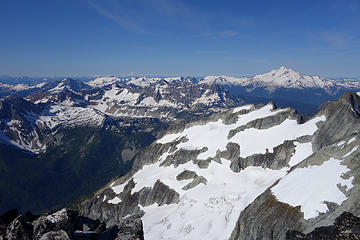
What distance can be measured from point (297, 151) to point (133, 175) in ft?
314

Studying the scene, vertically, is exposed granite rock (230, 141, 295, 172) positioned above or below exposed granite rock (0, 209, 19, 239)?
below

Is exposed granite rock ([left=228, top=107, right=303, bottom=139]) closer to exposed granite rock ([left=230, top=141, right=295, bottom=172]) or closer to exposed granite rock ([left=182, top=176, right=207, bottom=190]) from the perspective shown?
exposed granite rock ([left=230, top=141, right=295, bottom=172])

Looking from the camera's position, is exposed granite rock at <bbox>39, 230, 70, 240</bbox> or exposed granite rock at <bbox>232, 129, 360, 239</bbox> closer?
exposed granite rock at <bbox>39, 230, 70, 240</bbox>

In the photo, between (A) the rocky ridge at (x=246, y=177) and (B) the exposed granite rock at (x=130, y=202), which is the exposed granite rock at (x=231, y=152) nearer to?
(A) the rocky ridge at (x=246, y=177)

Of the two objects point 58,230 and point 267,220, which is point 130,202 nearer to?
point 267,220

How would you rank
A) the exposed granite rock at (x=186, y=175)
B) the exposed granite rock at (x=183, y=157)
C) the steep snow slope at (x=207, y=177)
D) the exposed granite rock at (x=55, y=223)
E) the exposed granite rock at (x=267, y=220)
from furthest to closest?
the exposed granite rock at (x=183, y=157) → the exposed granite rock at (x=186, y=175) → the steep snow slope at (x=207, y=177) → the exposed granite rock at (x=267, y=220) → the exposed granite rock at (x=55, y=223)

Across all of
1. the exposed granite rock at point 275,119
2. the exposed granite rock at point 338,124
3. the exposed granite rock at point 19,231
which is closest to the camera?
the exposed granite rock at point 19,231

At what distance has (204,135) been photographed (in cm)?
14088

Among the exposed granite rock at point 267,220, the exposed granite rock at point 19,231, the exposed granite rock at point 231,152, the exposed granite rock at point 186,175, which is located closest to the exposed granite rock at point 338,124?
the exposed granite rock at point 231,152

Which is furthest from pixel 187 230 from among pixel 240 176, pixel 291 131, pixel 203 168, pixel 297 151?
pixel 291 131

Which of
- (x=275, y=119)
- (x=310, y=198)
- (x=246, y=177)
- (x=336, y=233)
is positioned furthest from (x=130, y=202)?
(x=336, y=233)

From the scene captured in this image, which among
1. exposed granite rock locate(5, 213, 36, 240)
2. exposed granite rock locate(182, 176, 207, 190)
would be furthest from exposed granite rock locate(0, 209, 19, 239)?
exposed granite rock locate(182, 176, 207, 190)

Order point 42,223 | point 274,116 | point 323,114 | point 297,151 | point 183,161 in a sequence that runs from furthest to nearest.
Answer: point 183,161 < point 274,116 < point 323,114 < point 297,151 < point 42,223

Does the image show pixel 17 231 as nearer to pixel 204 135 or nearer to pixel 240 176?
pixel 240 176
